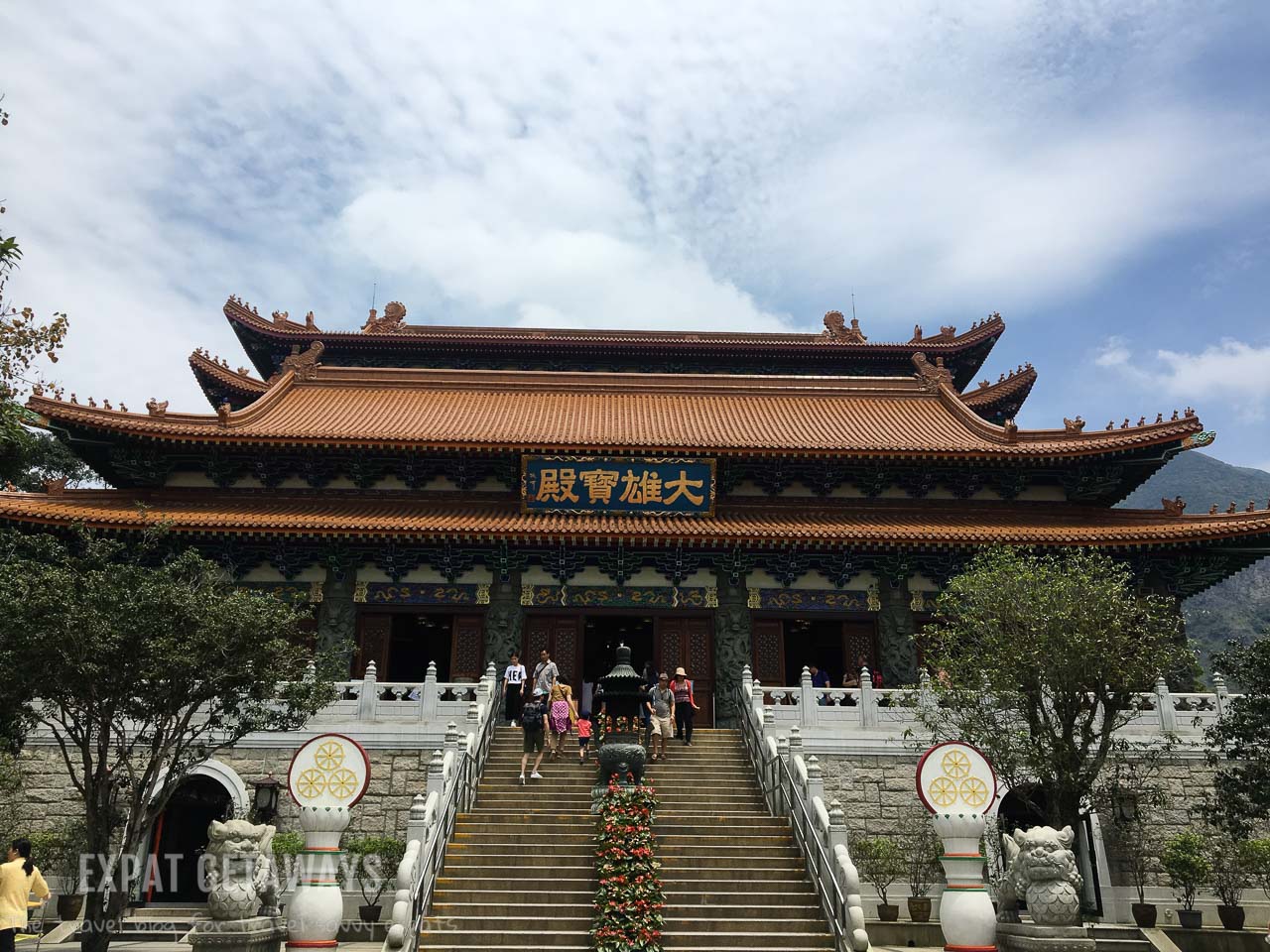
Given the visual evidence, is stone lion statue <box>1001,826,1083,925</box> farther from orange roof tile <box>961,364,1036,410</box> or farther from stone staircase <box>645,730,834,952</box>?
orange roof tile <box>961,364,1036,410</box>

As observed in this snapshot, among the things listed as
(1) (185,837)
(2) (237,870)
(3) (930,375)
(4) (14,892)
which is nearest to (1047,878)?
(2) (237,870)

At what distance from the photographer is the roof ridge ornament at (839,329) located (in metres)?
28.1

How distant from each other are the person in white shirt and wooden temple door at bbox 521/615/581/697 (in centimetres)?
234

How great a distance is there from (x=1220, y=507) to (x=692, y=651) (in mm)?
114040

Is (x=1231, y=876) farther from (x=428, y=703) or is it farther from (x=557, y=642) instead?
(x=428, y=703)

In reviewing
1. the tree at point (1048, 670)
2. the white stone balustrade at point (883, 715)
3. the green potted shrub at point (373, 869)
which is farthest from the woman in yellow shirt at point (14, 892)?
the tree at point (1048, 670)

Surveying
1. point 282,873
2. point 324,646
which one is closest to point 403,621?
point 324,646

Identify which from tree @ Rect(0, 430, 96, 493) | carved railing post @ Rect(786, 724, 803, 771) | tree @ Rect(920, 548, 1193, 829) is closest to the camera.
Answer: tree @ Rect(920, 548, 1193, 829)

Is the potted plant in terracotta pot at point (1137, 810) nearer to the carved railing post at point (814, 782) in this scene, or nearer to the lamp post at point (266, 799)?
the carved railing post at point (814, 782)

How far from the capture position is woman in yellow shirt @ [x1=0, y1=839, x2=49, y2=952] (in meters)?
8.80

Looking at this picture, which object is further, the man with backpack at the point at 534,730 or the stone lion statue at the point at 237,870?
the man with backpack at the point at 534,730

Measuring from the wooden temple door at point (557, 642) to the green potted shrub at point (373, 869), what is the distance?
576 cm

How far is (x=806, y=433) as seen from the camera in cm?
2138

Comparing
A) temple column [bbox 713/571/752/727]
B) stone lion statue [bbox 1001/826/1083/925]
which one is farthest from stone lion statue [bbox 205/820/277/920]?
temple column [bbox 713/571/752/727]
